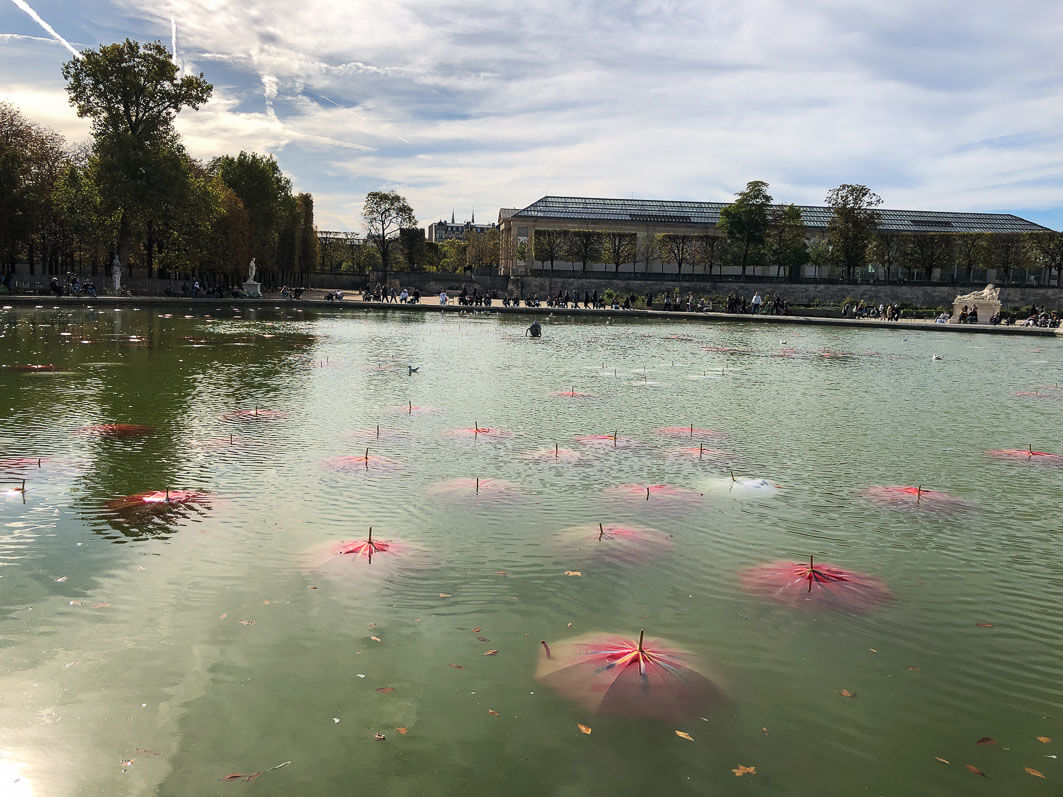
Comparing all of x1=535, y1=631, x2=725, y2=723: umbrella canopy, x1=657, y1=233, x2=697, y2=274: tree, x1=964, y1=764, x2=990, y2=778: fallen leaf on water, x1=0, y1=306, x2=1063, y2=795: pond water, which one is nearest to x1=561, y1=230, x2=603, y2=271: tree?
x1=657, y1=233, x2=697, y2=274: tree

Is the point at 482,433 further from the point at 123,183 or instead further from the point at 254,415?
the point at 123,183

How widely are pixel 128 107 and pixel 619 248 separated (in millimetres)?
43463

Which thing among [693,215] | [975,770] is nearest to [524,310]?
[975,770]

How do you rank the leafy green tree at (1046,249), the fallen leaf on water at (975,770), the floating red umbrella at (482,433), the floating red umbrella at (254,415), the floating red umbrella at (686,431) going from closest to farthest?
the fallen leaf on water at (975,770)
the floating red umbrella at (482,433)
the floating red umbrella at (686,431)
the floating red umbrella at (254,415)
the leafy green tree at (1046,249)

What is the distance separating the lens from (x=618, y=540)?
260 inches

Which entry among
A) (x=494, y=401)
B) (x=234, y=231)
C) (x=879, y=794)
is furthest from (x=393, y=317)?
(x=879, y=794)

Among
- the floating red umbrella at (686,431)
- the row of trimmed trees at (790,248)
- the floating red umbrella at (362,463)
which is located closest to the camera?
the floating red umbrella at (362,463)

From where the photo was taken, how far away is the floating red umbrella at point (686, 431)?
1115 cm

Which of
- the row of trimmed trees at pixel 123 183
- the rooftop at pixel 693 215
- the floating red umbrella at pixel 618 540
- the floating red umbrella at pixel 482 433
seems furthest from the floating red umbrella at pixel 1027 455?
the rooftop at pixel 693 215

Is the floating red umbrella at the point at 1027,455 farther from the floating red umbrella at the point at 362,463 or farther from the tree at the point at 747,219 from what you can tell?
the tree at the point at 747,219

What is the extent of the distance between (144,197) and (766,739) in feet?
145

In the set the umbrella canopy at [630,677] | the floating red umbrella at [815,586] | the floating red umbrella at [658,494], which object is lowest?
the umbrella canopy at [630,677]

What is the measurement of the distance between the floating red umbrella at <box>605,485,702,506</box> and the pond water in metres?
0.06

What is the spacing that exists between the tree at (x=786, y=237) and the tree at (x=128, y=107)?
53084mm
